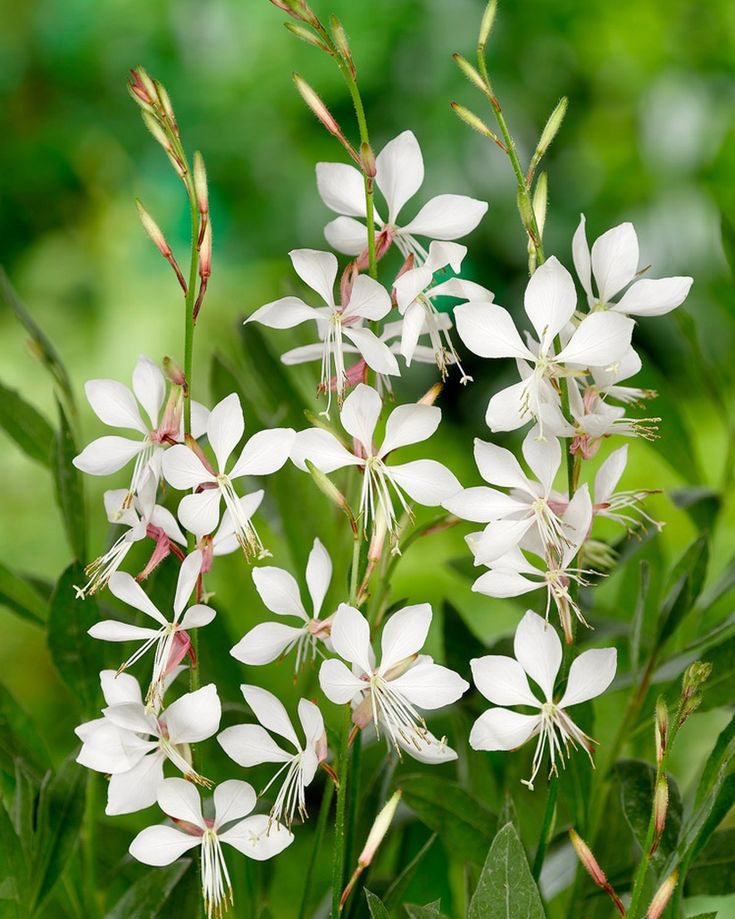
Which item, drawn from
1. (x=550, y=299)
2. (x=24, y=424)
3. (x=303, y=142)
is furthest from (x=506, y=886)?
(x=303, y=142)

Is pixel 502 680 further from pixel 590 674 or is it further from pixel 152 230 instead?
pixel 152 230

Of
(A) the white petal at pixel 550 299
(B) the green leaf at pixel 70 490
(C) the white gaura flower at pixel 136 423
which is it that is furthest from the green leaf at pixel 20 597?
(A) the white petal at pixel 550 299

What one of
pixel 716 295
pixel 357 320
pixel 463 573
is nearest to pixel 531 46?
pixel 716 295

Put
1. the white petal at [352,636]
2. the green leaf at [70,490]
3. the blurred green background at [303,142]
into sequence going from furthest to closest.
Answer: the blurred green background at [303,142] → the green leaf at [70,490] → the white petal at [352,636]

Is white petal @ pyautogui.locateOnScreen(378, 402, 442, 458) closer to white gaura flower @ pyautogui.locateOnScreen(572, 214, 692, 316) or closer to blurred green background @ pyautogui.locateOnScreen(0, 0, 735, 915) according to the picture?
white gaura flower @ pyautogui.locateOnScreen(572, 214, 692, 316)

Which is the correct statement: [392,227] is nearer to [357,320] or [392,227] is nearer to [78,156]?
[357,320]

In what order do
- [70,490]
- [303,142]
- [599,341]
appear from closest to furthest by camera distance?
[599,341], [70,490], [303,142]

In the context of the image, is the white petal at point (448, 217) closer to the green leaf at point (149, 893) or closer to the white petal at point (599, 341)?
the white petal at point (599, 341)
